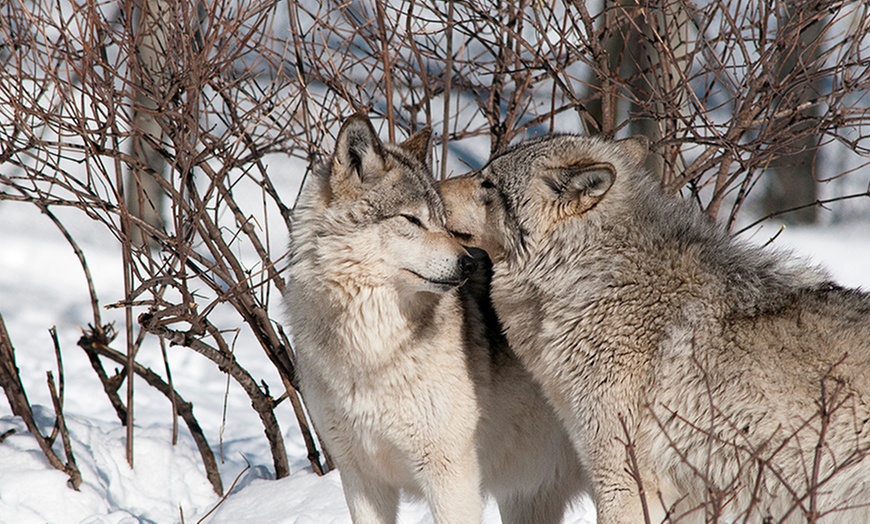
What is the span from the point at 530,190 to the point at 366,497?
1440 mm

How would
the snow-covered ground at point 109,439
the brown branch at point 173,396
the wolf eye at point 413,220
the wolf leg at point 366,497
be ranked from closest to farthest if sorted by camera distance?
the wolf eye at point 413,220 < the wolf leg at point 366,497 < the snow-covered ground at point 109,439 < the brown branch at point 173,396

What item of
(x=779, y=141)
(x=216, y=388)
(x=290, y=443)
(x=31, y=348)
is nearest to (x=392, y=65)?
(x=779, y=141)

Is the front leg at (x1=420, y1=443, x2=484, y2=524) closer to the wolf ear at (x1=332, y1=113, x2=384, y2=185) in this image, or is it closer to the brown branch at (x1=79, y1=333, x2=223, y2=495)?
the wolf ear at (x1=332, y1=113, x2=384, y2=185)

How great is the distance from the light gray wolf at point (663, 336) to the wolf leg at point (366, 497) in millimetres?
828

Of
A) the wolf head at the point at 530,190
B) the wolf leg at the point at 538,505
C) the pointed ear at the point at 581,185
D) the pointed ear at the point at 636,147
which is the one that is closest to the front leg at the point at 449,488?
the wolf leg at the point at 538,505

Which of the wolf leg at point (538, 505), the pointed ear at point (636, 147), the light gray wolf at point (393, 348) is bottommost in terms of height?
the wolf leg at point (538, 505)

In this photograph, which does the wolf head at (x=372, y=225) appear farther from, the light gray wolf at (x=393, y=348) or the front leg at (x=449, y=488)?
the front leg at (x=449, y=488)

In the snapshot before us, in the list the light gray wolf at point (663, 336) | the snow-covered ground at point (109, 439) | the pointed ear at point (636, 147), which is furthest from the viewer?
the snow-covered ground at point (109, 439)

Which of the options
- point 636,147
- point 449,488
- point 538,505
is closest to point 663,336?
point 449,488

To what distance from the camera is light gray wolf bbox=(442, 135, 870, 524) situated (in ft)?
9.29

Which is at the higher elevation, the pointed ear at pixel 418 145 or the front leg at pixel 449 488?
the pointed ear at pixel 418 145

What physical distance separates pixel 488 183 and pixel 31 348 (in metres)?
5.61

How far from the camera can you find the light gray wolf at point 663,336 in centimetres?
283

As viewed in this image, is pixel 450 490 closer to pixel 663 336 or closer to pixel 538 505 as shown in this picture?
pixel 538 505
